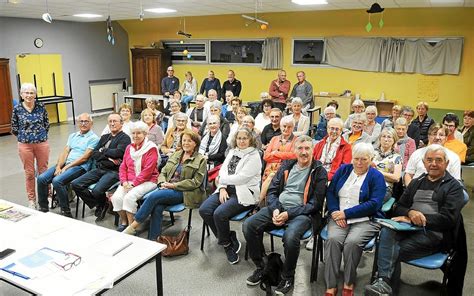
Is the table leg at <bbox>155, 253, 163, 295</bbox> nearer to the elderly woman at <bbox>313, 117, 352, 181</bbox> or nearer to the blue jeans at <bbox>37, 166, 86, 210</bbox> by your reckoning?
the elderly woman at <bbox>313, 117, 352, 181</bbox>

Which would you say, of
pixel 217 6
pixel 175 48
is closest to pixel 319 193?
pixel 217 6

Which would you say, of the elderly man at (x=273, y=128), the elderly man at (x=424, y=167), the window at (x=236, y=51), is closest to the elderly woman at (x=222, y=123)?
the elderly man at (x=273, y=128)

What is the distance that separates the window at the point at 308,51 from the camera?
9008mm

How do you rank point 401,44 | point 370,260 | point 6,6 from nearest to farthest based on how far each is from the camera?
point 370,260, point 6,6, point 401,44

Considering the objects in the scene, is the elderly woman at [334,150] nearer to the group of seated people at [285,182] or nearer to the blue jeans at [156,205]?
the group of seated people at [285,182]

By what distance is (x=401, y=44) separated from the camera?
8.00m

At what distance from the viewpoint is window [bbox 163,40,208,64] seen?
10.6 m

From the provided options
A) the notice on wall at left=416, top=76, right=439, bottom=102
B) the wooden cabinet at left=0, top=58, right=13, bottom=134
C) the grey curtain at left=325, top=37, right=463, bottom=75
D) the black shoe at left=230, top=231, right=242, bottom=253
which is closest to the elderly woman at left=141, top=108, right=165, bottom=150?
the black shoe at left=230, top=231, right=242, bottom=253

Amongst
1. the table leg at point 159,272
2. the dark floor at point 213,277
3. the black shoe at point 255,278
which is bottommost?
the dark floor at point 213,277

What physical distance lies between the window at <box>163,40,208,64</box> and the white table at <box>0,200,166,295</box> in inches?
332

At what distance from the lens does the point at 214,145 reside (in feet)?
13.9

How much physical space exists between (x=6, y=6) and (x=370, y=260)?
25.0ft

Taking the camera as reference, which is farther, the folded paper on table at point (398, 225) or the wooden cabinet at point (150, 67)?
the wooden cabinet at point (150, 67)

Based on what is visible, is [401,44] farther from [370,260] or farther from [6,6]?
[6,6]
